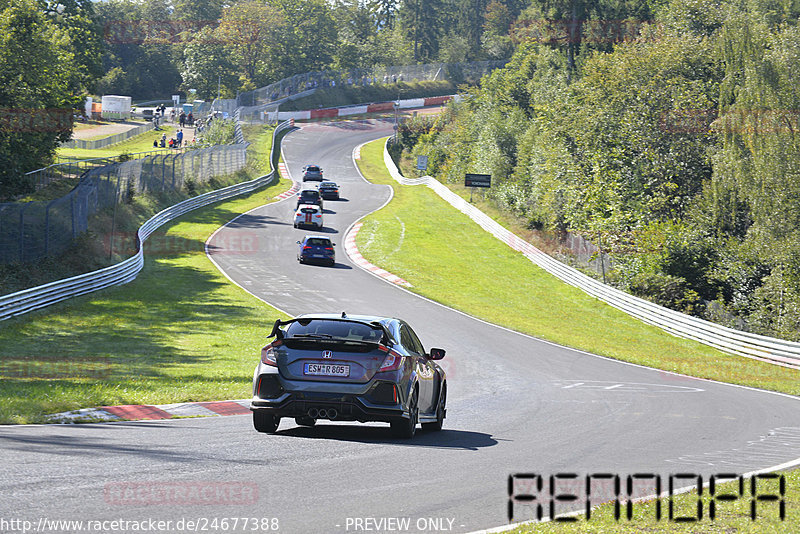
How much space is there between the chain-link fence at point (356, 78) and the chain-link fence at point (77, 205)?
48.0 meters

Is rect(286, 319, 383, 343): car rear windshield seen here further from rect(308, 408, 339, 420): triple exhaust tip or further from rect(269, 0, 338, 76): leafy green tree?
rect(269, 0, 338, 76): leafy green tree

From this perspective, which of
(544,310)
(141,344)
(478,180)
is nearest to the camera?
(141,344)

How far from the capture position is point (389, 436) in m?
11.4

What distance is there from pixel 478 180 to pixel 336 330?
54.3 m

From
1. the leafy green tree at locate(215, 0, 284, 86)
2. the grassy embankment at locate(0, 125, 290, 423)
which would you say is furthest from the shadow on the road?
the leafy green tree at locate(215, 0, 284, 86)

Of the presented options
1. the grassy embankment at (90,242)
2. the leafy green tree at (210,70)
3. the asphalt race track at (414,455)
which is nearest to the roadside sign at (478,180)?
the grassy embankment at (90,242)

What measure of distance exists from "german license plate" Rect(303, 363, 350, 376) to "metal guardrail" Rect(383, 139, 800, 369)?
79.3 ft

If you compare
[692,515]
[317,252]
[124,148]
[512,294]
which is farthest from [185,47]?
[692,515]

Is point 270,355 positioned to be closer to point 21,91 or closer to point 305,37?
point 21,91

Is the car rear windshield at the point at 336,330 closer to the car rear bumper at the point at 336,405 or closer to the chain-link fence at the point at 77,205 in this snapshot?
the car rear bumper at the point at 336,405

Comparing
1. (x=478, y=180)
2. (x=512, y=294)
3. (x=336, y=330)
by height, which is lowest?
(x=512, y=294)

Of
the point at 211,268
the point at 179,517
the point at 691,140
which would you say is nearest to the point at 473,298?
the point at 211,268

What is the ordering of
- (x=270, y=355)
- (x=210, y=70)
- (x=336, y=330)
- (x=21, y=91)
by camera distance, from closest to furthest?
(x=270, y=355), (x=336, y=330), (x=21, y=91), (x=210, y=70)

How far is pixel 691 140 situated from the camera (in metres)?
53.6
